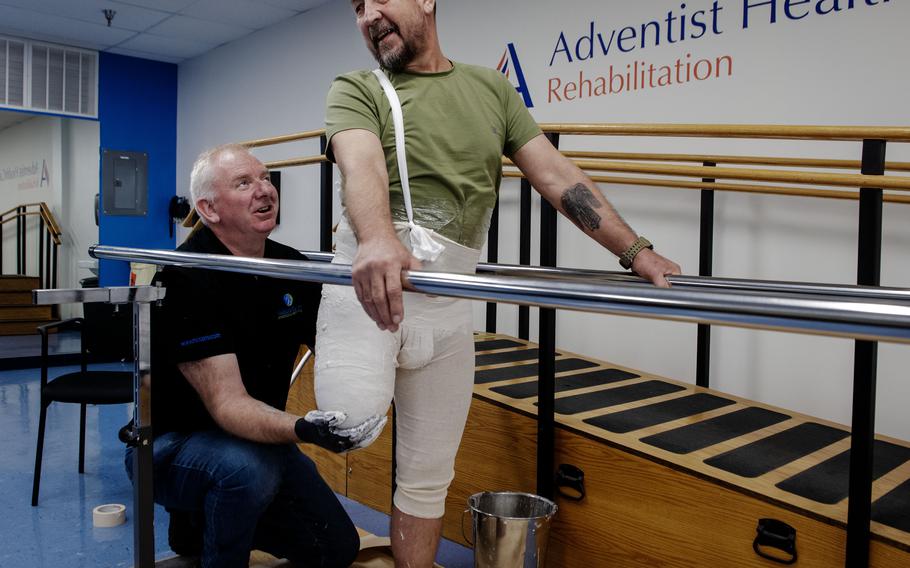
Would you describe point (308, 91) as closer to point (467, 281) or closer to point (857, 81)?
point (857, 81)

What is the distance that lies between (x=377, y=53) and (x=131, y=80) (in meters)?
6.97

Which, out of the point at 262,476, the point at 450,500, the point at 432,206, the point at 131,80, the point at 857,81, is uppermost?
the point at 131,80

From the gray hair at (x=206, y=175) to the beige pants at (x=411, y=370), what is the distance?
1.70ft

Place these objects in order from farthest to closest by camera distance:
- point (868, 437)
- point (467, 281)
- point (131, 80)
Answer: point (131, 80), point (868, 437), point (467, 281)

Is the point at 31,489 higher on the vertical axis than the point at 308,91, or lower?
lower

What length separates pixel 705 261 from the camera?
3.14 metres

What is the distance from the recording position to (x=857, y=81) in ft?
9.50

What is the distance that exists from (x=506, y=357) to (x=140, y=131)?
236 inches

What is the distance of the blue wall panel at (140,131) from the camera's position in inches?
294

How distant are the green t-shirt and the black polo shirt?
513mm

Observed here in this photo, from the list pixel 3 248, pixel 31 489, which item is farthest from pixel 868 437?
pixel 3 248

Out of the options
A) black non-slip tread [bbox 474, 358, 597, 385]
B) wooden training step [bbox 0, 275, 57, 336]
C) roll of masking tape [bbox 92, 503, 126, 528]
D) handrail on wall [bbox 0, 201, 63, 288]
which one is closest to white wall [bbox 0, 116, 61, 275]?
handrail on wall [bbox 0, 201, 63, 288]

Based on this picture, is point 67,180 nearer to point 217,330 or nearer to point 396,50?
point 217,330

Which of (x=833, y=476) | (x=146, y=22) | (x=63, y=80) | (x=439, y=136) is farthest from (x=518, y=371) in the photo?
(x=63, y=80)
